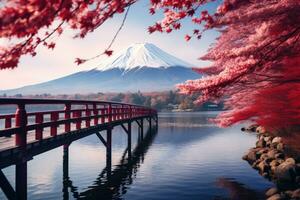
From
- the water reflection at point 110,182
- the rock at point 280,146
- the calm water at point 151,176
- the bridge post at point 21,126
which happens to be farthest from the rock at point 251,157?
the bridge post at point 21,126

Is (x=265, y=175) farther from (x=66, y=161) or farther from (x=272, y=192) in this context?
(x=66, y=161)

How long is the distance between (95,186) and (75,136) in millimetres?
3046

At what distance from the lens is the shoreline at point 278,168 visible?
45.6 feet

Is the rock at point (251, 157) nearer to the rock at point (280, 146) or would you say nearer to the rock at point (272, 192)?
the rock at point (280, 146)

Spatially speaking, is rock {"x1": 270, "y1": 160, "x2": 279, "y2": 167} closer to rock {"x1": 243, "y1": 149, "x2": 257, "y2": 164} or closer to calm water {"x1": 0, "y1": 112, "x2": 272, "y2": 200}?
calm water {"x1": 0, "y1": 112, "x2": 272, "y2": 200}

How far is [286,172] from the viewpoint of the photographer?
15633 mm

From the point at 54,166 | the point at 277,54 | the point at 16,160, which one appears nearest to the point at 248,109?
the point at 277,54

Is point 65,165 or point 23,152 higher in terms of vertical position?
point 23,152

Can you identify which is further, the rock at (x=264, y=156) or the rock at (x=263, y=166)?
the rock at (x=264, y=156)

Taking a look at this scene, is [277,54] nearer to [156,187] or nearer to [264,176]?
[156,187]

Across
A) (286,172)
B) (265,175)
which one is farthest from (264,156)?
(286,172)

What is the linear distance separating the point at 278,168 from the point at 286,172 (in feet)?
1.94

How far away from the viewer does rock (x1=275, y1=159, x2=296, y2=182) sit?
15469 millimetres

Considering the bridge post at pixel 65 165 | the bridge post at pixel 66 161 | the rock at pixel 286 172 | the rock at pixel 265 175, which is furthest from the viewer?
the bridge post at pixel 66 161
